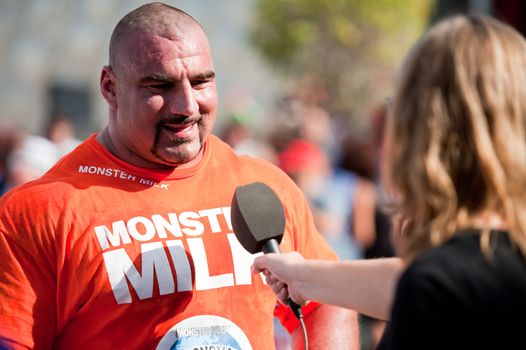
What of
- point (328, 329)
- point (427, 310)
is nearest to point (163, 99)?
point (328, 329)

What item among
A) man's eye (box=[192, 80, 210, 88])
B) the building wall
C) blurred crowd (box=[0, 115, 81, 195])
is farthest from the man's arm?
the building wall

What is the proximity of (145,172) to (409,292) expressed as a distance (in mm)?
1664

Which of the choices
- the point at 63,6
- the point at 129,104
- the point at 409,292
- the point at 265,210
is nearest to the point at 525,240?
→ the point at 409,292

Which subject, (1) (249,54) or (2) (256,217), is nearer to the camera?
(2) (256,217)

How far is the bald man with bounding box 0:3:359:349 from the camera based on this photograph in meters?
3.35

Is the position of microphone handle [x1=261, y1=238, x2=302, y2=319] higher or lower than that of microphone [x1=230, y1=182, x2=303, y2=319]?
lower

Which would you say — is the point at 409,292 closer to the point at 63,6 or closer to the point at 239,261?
the point at 239,261

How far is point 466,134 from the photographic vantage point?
2.29m

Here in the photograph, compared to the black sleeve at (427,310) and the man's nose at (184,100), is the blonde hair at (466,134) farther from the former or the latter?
the man's nose at (184,100)

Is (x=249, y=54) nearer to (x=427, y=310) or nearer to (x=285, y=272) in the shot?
(x=285, y=272)

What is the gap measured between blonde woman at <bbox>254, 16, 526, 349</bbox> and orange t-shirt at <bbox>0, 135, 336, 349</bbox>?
47.9 inches

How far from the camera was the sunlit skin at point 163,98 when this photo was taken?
3.58 meters

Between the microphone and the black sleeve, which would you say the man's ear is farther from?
the black sleeve

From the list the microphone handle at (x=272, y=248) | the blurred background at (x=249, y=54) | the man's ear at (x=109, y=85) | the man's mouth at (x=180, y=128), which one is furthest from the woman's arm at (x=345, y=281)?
the blurred background at (x=249, y=54)
